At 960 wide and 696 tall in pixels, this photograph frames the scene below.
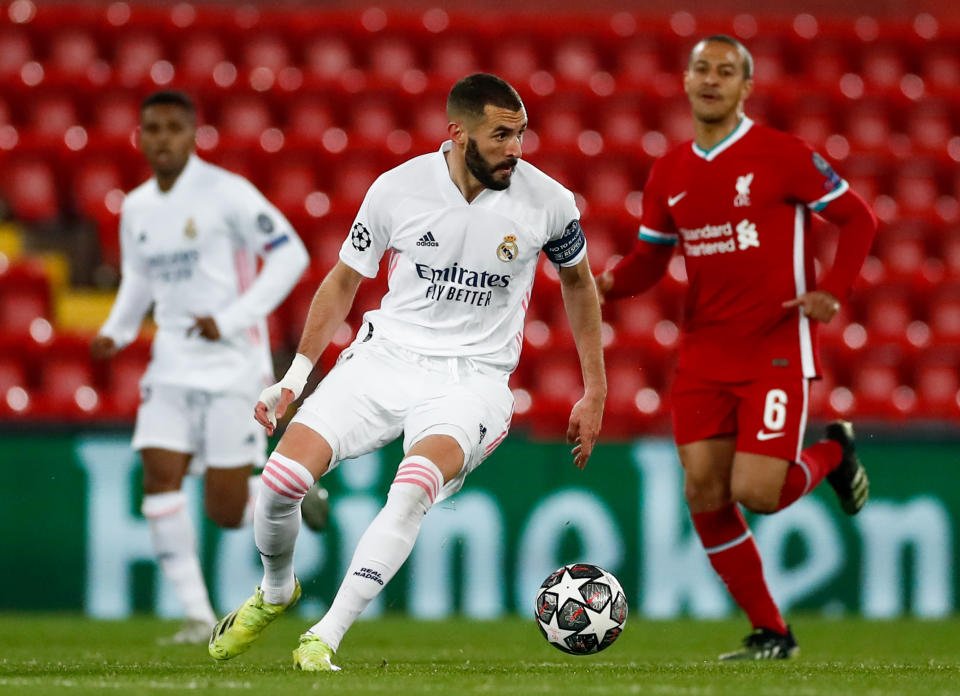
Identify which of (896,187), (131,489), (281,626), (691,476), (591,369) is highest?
(896,187)

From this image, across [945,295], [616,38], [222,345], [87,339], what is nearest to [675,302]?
[945,295]

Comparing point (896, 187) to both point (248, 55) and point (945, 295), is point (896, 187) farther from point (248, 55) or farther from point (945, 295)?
point (248, 55)

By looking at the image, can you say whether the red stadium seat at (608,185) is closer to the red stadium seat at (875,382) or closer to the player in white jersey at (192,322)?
the red stadium seat at (875,382)

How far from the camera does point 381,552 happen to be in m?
4.80

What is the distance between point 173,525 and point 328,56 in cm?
656

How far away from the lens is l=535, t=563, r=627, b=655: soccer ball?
211 inches

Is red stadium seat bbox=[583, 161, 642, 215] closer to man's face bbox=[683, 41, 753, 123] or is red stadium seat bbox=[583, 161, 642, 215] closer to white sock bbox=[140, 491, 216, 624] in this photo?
white sock bbox=[140, 491, 216, 624]

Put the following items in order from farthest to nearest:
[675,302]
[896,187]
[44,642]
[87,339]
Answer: [896,187] < [675,302] < [87,339] < [44,642]

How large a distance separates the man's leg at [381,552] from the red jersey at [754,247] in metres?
1.55

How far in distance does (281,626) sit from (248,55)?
6160 millimetres

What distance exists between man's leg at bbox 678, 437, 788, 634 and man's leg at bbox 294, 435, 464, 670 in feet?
4.67

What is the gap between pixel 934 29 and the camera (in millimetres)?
13570

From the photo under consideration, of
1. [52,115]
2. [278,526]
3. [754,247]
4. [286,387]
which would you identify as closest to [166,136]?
[286,387]

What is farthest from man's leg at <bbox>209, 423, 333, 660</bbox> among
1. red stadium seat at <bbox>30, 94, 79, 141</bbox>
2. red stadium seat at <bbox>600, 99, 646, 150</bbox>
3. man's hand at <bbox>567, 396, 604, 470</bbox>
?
red stadium seat at <bbox>600, 99, 646, 150</bbox>
